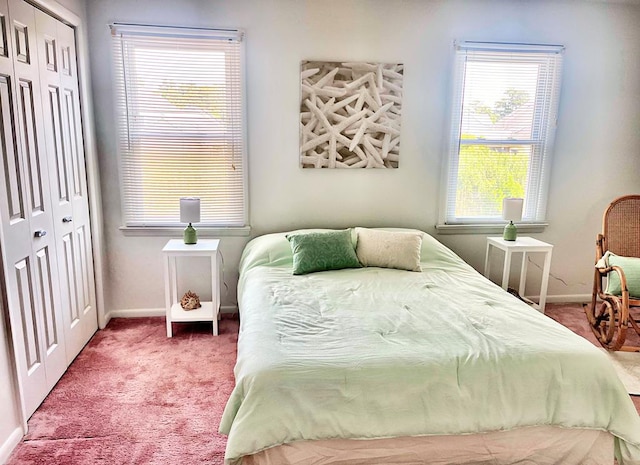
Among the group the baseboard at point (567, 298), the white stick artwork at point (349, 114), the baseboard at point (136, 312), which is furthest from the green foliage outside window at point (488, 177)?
the baseboard at point (136, 312)

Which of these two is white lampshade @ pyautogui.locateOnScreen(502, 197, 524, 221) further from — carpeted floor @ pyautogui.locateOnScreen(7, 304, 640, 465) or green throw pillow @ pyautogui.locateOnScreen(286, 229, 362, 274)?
green throw pillow @ pyautogui.locateOnScreen(286, 229, 362, 274)

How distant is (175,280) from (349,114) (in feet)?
6.04

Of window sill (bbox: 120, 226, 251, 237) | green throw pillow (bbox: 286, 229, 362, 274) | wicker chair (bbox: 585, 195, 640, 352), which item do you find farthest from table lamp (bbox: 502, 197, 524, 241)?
window sill (bbox: 120, 226, 251, 237)

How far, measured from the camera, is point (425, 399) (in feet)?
5.85

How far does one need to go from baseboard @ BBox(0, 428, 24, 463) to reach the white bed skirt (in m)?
1.11

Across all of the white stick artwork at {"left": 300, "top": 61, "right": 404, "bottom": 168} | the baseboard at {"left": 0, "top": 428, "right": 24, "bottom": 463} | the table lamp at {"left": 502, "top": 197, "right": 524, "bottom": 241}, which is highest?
the white stick artwork at {"left": 300, "top": 61, "right": 404, "bottom": 168}

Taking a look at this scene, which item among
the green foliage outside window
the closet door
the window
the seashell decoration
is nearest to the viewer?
the closet door

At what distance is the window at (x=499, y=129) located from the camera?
141 inches

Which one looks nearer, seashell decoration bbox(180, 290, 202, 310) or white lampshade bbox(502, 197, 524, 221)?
seashell decoration bbox(180, 290, 202, 310)

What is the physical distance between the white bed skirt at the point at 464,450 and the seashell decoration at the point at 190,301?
177 centimetres

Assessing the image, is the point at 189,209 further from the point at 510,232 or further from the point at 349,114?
the point at 510,232

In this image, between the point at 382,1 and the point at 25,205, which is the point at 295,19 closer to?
the point at 382,1

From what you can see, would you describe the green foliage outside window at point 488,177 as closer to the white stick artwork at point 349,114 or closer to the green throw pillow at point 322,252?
the white stick artwork at point 349,114

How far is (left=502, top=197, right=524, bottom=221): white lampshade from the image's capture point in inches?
138
